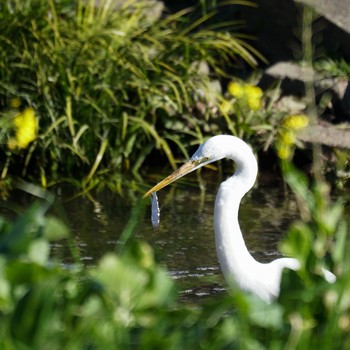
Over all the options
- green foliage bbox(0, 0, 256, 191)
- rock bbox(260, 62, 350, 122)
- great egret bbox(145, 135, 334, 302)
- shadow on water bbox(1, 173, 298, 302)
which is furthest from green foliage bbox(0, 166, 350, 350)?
rock bbox(260, 62, 350, 122)

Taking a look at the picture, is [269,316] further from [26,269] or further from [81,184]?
[81,184]

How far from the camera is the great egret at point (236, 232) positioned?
12.9 ft

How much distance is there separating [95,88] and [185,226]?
1.39 meters

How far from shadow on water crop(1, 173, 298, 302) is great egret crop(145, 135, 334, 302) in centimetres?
69

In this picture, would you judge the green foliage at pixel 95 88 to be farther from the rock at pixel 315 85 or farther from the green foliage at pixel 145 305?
the green foliage at pixel 145 305

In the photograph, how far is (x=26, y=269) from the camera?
230 cm

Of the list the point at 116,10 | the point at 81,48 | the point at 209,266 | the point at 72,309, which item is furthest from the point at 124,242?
the point at 116,10

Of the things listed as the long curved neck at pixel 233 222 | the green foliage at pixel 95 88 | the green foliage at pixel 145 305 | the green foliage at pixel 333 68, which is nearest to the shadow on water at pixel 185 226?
the green foliage at pixel 95 88

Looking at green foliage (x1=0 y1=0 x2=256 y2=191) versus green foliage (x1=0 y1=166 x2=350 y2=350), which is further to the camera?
green foliage (x1=0 y1=0 x2=256 y2=191)

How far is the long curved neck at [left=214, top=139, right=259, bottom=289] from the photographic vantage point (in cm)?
395

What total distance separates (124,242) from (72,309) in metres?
0.25

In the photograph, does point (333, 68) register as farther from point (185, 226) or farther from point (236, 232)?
point (236, 232)

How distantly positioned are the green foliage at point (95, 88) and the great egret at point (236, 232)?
8.39 feet

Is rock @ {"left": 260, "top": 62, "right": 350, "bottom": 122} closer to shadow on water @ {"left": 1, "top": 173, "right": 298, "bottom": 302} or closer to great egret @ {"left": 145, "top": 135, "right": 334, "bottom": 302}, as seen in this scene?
shadow on water @ {"left": 1, "top": 173, "right": 298, "bottom": 302}
